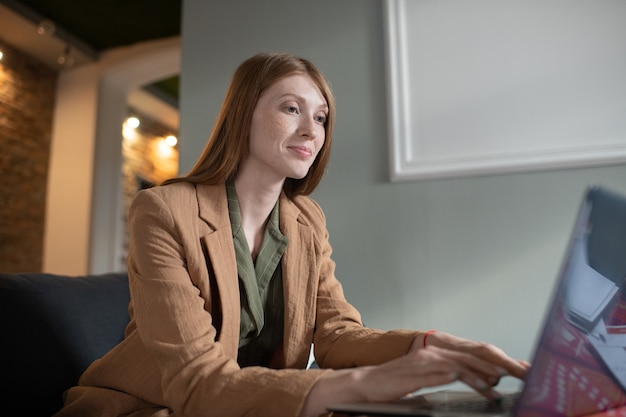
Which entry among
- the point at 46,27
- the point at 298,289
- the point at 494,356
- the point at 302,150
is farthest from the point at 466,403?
the point at 46,27

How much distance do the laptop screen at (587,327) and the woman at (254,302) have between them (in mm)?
156

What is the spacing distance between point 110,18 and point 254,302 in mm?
4399

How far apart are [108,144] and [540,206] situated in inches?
166

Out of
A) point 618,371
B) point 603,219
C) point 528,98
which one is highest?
point 528,98

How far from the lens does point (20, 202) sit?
5387 mm

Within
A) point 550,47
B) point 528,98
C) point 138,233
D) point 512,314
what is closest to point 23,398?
point 138,233

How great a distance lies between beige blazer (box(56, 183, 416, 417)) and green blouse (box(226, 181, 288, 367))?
0.11ft

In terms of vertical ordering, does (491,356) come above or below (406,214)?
below

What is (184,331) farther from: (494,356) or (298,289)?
(494,356)

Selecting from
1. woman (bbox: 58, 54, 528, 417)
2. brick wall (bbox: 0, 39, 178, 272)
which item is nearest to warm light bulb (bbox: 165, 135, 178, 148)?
brick wall (bbox: 0, 39, 178, 272)

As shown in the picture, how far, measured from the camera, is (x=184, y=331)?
1.10 meters

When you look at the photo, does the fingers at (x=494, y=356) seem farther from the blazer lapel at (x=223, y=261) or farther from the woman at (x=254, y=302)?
the blazer lapel at (x=223, y=261)

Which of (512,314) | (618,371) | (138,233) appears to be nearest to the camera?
(618,371)

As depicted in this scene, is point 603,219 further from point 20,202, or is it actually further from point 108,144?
point 20,202
